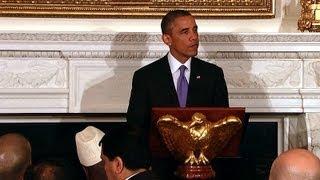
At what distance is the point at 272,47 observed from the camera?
18.4 ft

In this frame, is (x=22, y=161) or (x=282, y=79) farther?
(x=282, y=79)

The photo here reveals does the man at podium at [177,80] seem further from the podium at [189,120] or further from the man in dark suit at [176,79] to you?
the podium at [189,120]

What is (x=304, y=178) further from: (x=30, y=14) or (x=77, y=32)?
(x=30, y=14)

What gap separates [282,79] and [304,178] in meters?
2.90

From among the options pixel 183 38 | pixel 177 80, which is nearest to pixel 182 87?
pixel 177 80

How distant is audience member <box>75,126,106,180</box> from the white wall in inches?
58.3

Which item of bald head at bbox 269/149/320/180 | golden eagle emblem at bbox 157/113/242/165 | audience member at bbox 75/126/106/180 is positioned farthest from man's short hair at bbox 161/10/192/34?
bald head at bbox 269/149/320/180

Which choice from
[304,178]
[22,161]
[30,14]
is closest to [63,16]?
[30,14]

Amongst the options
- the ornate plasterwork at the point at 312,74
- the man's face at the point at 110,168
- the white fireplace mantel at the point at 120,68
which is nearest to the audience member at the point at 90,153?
the man's face at the point at 110,168

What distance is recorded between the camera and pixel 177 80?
485cm

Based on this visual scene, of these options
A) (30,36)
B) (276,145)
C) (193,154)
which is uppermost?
(30,36)

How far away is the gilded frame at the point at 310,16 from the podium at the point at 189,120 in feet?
5.04

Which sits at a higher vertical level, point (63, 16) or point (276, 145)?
point (63, 16)

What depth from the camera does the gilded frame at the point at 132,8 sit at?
226 inches
